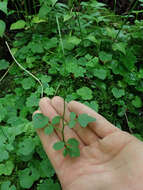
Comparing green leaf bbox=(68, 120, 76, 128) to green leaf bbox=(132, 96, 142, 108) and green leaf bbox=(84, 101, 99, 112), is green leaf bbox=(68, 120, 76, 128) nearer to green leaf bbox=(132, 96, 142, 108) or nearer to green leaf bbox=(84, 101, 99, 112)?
green leaf bbox=(84, 101, 99, 112)

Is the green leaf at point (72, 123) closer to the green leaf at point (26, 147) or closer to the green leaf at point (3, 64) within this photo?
the green leaf at point (26, 147)

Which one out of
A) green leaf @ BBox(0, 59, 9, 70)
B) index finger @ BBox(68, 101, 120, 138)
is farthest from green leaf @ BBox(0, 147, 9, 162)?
green leaf @ BBox(0, 59, 9, 70)

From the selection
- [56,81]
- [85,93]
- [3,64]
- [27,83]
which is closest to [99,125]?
[85,93]

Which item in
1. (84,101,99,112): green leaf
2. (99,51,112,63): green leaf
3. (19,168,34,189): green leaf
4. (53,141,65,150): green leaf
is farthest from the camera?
(99,51,112,63): green leaf

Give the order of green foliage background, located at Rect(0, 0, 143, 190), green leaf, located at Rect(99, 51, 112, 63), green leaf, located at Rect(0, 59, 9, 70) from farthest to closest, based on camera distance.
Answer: green leaf, located at Rect(0, 59, 9, 70) → green leaf, located at Rect(99, 51, 112, 63) → green foliage background, located at Rect(0, 0, 143, 190)

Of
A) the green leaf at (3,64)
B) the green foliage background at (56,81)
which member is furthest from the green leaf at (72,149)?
the green leaf at (3,64)

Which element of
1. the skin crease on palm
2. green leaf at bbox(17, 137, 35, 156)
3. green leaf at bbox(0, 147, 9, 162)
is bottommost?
green leaf at bbox(0, 147, 9, 162)

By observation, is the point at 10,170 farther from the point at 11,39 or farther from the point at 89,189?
the point at 11,39
